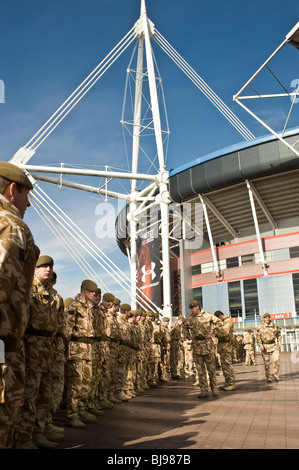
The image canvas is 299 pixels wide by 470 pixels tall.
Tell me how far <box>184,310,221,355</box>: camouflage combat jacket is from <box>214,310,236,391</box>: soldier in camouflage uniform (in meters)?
1.64

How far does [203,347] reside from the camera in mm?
8227

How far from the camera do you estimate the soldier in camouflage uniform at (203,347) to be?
8.21 meters

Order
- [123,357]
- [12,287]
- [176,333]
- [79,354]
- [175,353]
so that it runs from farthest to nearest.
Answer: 1. [176,333]
2. [175,353]
3. [123,357]
4. [79,354]
5. [12,287]

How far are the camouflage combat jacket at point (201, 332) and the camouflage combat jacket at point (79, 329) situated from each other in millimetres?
3291

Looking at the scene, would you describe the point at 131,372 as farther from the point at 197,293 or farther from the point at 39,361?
the point at 197,293

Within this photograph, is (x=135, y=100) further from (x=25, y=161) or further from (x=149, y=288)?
(x=149, y=288)

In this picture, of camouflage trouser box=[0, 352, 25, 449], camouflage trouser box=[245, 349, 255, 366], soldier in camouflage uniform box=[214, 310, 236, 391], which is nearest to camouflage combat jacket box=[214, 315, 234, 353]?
soldier in camouflage uniform box=[214, 310, 236, 391]

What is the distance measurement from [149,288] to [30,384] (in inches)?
865

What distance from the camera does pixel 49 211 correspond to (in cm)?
1827

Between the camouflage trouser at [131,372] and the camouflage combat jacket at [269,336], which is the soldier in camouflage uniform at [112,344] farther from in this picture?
the camouflage combat jacket at [269,336]

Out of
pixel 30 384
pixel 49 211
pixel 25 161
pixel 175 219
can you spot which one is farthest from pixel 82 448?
pixel 175 219

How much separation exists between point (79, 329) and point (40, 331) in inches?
66.3

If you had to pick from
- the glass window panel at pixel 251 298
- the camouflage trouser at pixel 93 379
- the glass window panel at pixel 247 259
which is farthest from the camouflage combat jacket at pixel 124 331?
the glass window panel at pixel 247 259

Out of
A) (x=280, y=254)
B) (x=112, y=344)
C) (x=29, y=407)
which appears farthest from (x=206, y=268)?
(x=29, y=407)
